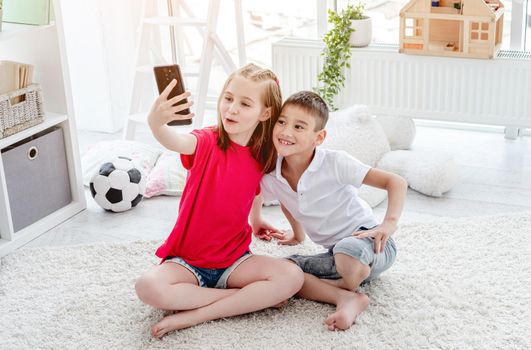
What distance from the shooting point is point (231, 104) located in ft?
6.52

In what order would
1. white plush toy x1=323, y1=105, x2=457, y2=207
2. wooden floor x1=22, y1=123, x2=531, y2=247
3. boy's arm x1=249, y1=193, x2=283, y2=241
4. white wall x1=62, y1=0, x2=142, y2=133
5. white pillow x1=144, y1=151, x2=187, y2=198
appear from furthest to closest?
1. white wall x1=62, y1=0, x2=142, y2=133
2. white pillow x1=144, y1=151, x2=187, y2=198
3. white plush toy x1=323, y1=105, x2=457, y2=207
4. wooden floor x1=22, y1=123, x2=531, y2=247
5. boy's arm x1=249, y1=193, x2=283, y2=241

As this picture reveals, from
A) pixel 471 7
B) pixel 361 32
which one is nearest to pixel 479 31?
pixel 471 7

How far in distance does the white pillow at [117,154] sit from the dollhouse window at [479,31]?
1260 mm

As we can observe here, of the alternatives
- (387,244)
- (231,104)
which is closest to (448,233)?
(387,244)

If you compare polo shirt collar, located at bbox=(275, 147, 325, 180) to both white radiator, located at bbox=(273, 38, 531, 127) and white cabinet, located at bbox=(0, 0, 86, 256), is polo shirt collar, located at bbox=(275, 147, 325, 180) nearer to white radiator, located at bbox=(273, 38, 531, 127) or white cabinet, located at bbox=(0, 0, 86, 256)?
white cabinet, located at bbox=(0, 0, 86, 256)

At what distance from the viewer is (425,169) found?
2773 mm

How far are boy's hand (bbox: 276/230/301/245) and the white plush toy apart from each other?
1.33 feet

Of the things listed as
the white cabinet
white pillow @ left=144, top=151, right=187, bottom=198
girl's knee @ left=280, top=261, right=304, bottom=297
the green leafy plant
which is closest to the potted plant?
the green leafy plant

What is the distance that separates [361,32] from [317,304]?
54.2 inches

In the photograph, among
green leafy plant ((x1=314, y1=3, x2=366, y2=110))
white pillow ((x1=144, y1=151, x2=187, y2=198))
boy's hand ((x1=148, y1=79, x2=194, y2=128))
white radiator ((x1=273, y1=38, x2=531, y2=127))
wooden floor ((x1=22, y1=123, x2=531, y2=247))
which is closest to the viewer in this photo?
boy's hand ((x1=148, y1=79, x2=194, y2=128))

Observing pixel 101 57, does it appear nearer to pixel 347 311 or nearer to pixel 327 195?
pixel 327 195

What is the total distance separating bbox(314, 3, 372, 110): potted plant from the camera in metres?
3.08

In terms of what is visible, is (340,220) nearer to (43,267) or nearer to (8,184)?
(43,267)

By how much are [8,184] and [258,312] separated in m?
0.93
